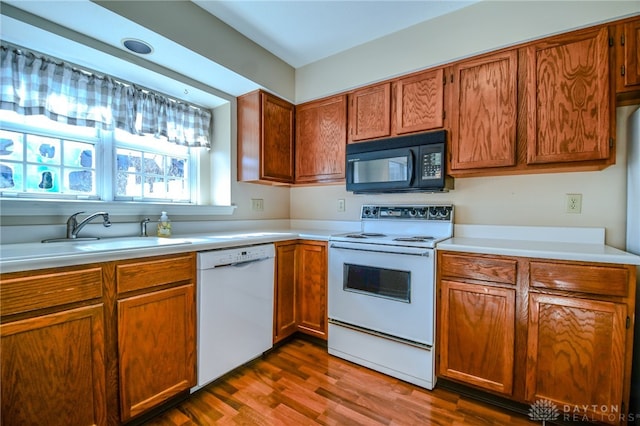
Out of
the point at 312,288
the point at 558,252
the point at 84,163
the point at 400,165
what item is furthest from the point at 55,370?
the point at 558,252

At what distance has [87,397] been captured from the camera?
123 centimetres

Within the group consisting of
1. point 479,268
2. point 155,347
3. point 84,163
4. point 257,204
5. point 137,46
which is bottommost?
point 155,347

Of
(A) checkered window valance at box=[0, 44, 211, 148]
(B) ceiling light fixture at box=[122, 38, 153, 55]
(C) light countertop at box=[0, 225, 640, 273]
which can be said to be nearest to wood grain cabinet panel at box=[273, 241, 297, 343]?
(C) light countertop at box=[0, 225, 640, 273]

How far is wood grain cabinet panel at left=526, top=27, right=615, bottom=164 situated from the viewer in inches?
60.0

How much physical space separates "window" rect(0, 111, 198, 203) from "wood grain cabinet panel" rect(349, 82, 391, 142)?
4.97 ft

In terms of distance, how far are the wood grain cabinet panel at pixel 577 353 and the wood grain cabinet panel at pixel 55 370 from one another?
2145 millimetres

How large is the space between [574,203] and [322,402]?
2.00 m

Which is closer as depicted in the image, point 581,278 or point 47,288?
point 47,288

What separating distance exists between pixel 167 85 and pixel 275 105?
0.87 m

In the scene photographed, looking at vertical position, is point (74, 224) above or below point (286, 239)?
above

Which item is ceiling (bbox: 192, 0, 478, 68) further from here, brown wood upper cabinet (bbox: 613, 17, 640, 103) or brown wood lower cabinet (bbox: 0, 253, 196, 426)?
brown wood lower cabinet (bbox: 0, 253, 196, 426)

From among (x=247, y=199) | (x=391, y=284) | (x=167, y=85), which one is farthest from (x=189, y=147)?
(x=391, y=284)

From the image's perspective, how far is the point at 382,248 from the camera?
Answer: 6.14ft

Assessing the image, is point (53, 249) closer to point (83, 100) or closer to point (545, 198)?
point (83, 100)
